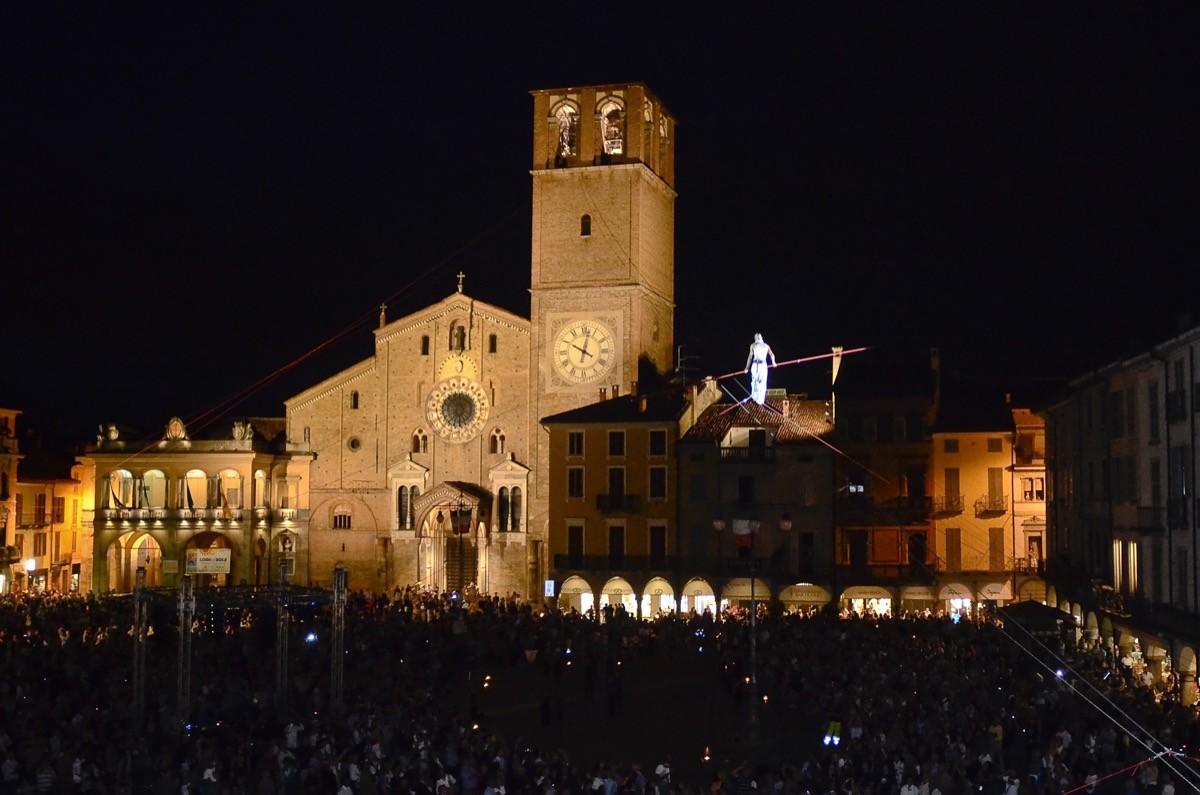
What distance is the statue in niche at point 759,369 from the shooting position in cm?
5353

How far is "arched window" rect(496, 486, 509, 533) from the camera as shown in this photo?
2329 inches

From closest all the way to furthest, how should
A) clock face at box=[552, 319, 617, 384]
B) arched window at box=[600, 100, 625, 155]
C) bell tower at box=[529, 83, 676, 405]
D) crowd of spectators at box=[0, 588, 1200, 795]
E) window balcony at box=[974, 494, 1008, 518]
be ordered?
crowd of spectators at box=[0, 588, 1200, 795], window balcony at box=[974, 494, 1008, 518], clock face at box=[552, 319, 617, 384], bell tower at box=[529, 83, 676, 405], arched window at box=[600, 100, 625, 155]

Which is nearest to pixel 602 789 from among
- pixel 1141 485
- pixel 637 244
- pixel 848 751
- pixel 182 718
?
pixel 848 751

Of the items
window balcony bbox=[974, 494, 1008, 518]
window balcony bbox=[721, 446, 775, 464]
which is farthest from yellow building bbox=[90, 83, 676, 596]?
window balcony bbox=[974, 494, 1008, 518]

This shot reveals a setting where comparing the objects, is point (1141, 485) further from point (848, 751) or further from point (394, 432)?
point (394, 432)

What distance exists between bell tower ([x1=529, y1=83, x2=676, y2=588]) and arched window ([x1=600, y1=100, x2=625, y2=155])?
4 centimetres

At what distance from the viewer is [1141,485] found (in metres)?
36.2

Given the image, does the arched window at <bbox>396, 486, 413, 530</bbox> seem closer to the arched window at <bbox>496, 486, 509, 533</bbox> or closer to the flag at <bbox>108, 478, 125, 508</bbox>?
the arched window at <bbox>496, 486, 509, 533</bbox>

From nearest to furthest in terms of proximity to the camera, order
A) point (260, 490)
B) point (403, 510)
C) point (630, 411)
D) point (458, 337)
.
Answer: point (630, 411) → point (403, 510) → point (458, 337) → point (260, 490)

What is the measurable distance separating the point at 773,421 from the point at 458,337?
44.7ft

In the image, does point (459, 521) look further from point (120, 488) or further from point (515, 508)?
point (120, 488)

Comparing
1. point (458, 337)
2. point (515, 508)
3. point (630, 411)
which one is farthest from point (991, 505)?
point (458, 337)

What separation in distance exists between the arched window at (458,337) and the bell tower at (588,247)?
277cm

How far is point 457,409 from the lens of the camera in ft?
199
